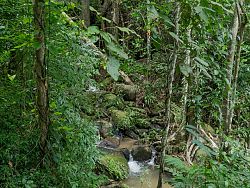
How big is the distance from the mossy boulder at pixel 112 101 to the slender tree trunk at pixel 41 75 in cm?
502

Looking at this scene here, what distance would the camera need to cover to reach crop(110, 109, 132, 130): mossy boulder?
693 centimetres

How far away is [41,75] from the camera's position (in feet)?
6.55

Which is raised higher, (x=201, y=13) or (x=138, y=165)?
(x=201, y=13)

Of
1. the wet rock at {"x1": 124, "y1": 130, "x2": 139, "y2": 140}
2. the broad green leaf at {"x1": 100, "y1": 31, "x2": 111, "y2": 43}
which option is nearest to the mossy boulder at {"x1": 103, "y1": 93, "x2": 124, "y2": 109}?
the wet rock at {"x1": 124, "y1": 130, "x2": 139, "y2": 140}

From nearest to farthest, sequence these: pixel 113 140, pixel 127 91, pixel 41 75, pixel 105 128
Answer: pixel 41 75
pixel 113 140
pixel 105 128
pixel 127 91

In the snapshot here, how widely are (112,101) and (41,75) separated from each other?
548 cm

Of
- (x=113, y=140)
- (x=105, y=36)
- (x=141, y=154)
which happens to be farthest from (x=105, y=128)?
(x=105, y=36)

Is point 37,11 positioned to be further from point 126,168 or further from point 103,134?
point 103,134

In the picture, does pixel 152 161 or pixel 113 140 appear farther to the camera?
pixel 113 140

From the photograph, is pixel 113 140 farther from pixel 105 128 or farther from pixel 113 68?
pixel 113 68

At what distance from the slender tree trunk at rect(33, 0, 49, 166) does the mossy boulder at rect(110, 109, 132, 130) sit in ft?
15.1

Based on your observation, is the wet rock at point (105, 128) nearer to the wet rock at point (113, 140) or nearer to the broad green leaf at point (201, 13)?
the wet rock at point (113, 140)

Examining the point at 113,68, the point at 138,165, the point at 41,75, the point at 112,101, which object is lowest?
the point at 138,165

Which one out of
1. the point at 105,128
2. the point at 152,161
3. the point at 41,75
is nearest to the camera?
the point at 41,75
